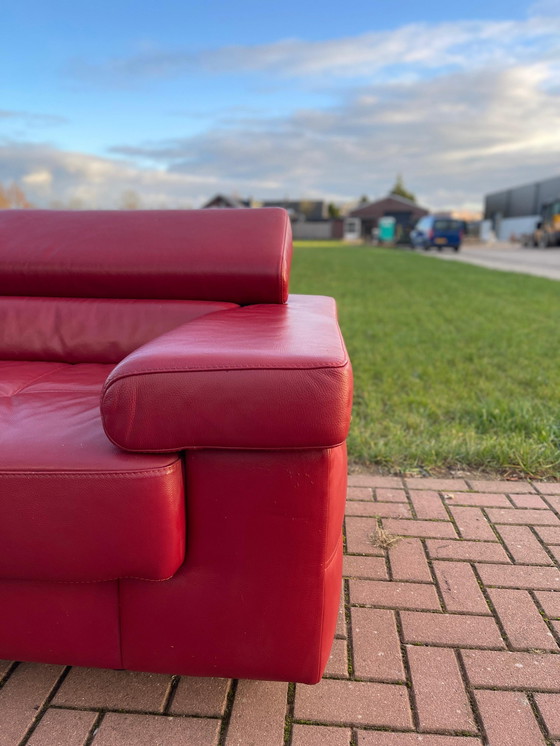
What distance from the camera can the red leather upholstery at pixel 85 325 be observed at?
6.79 ft

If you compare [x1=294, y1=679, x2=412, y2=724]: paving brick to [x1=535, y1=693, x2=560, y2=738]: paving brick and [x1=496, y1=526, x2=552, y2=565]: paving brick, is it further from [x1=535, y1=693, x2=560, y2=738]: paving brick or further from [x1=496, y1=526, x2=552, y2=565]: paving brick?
[x1=496, y1=526, x2=552, y2=565]: paving brick

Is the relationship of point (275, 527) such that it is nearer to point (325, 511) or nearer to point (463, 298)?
point (325, 511)

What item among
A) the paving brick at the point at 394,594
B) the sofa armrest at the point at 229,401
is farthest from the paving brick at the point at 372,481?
the sofa armrest at the point at 229,401

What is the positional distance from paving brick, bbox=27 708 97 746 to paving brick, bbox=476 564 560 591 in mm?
1102

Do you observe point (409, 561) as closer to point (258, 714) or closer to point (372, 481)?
point (372, 481)

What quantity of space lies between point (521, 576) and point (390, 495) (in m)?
0.60

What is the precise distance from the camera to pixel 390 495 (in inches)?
87.3

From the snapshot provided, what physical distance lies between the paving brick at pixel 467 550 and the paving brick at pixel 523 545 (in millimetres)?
42

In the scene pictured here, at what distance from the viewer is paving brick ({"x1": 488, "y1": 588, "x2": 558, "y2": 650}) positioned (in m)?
1.44

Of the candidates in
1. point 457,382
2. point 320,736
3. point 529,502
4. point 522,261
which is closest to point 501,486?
point 529,502

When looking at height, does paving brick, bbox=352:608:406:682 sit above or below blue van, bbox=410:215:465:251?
below

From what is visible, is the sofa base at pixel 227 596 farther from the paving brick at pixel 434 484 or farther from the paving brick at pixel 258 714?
the paving brick at pixel 434 484

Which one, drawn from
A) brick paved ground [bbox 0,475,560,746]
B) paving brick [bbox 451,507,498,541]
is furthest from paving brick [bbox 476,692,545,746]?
paving brick [bbox 451,507,498,541]

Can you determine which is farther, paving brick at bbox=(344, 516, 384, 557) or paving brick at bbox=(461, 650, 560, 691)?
paving brick at bbox=(344, 516, 384, 557)
